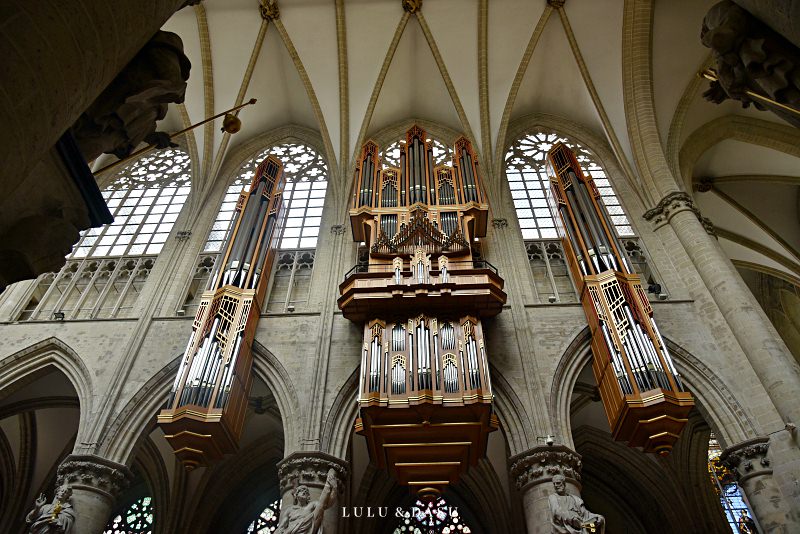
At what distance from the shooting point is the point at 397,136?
675 inches

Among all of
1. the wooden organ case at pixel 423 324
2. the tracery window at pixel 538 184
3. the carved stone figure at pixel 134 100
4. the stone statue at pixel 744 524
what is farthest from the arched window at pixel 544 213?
the carved stone figure at pixel 134 100

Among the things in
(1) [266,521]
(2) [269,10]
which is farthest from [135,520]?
(2) [269,10]

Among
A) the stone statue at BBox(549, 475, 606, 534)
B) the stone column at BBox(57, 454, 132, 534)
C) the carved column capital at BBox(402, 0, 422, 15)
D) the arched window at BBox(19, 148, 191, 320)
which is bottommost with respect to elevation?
the stone statue at BBox(549, 475, 606, 534)

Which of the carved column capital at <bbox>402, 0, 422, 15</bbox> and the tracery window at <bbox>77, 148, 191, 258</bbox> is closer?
the tracery window at <bbox>77, 148, 191, 258</bbox>

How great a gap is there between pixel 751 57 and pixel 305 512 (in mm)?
7476

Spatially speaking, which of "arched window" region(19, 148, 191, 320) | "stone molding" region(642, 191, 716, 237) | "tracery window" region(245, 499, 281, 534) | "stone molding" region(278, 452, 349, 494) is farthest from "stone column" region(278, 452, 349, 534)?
"stone molding" region(642, 191, 716, 237)

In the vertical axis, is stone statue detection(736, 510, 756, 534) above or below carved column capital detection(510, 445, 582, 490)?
above

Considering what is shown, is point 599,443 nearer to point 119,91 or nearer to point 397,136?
point 397,136

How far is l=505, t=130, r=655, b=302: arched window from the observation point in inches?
484

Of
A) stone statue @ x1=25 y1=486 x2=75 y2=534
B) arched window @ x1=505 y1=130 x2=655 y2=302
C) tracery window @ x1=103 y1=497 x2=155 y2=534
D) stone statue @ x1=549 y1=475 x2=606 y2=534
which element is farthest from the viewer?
tracery window @ x1=103 y1=497 x2=155 y2=534

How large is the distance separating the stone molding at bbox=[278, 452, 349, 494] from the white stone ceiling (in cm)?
845

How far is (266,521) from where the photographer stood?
13.0 meters

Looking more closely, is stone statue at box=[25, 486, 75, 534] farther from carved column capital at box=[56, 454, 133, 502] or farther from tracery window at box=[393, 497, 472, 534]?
tracery window at box=[393, 497, 472, 534]

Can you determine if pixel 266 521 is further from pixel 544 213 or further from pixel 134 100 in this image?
pixel 134 100
